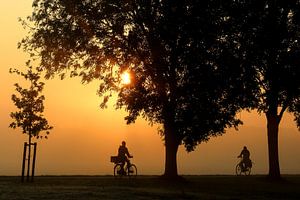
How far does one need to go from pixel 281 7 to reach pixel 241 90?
631 cm

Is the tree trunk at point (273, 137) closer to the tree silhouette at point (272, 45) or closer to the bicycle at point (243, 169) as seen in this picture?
the tree silhouette at point (272, 45)

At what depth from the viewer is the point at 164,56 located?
1457 inches

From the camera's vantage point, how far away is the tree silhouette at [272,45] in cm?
3662

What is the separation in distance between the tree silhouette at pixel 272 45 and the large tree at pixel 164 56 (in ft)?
3.22

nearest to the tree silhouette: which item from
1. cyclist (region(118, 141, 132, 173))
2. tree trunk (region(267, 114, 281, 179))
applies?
tree trunk (region(267, 114, 281, 179))

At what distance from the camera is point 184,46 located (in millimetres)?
35812

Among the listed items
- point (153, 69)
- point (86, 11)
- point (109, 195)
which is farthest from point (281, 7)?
point (109, 195)

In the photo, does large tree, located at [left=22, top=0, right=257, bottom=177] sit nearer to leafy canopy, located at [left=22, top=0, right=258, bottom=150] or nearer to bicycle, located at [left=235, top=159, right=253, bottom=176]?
leafy canopy, located at [left=22, top=0, right=258, bottom=150]

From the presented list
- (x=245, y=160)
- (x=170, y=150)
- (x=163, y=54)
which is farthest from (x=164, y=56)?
(x=245, y=160)

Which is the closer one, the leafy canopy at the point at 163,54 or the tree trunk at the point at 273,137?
the leafy canopy at the point at 163,54

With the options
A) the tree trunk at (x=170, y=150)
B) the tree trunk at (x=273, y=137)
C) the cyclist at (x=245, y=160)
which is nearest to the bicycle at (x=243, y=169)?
the cyclist at (x=245, y=160)

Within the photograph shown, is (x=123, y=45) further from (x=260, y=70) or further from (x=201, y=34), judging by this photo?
(x=260, y=70)

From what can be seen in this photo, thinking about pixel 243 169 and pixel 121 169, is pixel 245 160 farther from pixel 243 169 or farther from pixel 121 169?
pixel 121 169

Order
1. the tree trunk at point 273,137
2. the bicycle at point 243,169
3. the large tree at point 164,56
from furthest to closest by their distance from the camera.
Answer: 1. the bicycle at point 243,169
2. the tree trunk at point 273,137
3. the large tree at point 164,56
